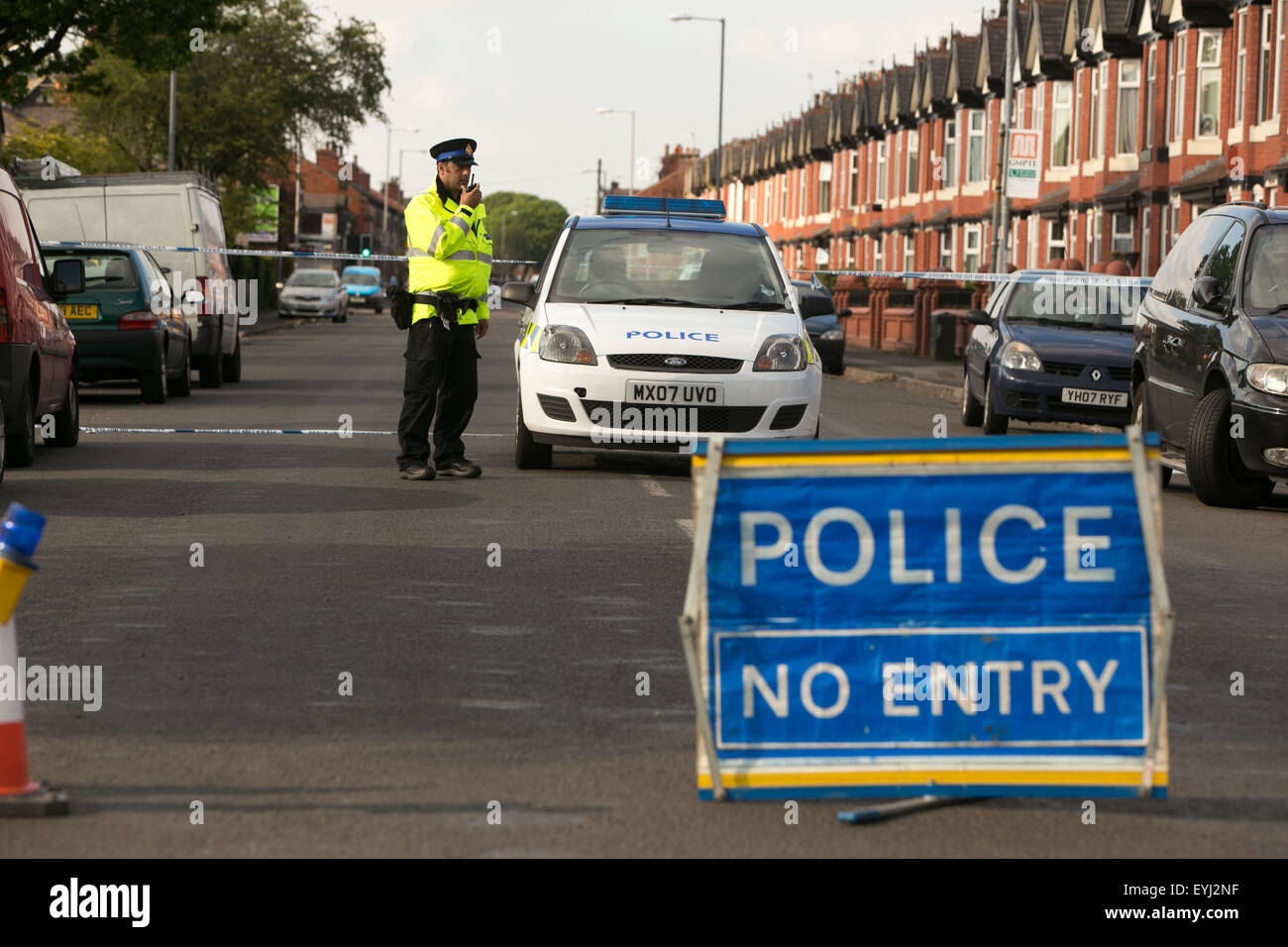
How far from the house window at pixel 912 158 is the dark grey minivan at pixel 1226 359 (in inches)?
1953

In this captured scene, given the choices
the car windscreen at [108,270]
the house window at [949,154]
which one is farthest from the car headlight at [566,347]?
the house window at [949,154]

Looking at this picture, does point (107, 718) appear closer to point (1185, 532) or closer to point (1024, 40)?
point (1185, 532)

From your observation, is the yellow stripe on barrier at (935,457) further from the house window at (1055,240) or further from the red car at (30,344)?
the house window at (1055,240)

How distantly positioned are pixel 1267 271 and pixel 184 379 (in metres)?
13.1

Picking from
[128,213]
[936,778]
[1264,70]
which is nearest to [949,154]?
[1264,70]

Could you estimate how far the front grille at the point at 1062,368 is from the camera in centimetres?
1777

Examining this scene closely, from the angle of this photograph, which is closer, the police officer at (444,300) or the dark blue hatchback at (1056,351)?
the police officer at (444,300)

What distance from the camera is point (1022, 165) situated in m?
26.9

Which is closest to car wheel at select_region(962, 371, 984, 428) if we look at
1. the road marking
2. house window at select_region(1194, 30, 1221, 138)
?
the road marking

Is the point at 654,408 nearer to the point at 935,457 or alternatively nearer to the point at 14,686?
the point at 935,457

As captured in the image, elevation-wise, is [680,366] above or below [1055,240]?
below

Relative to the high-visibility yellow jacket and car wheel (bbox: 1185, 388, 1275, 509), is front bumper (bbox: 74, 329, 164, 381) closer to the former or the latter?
the high-visibility yellow jacket

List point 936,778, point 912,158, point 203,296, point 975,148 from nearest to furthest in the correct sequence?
1. point 936,778
2. point 203,296
3. point 975,148
4. point 912,158
